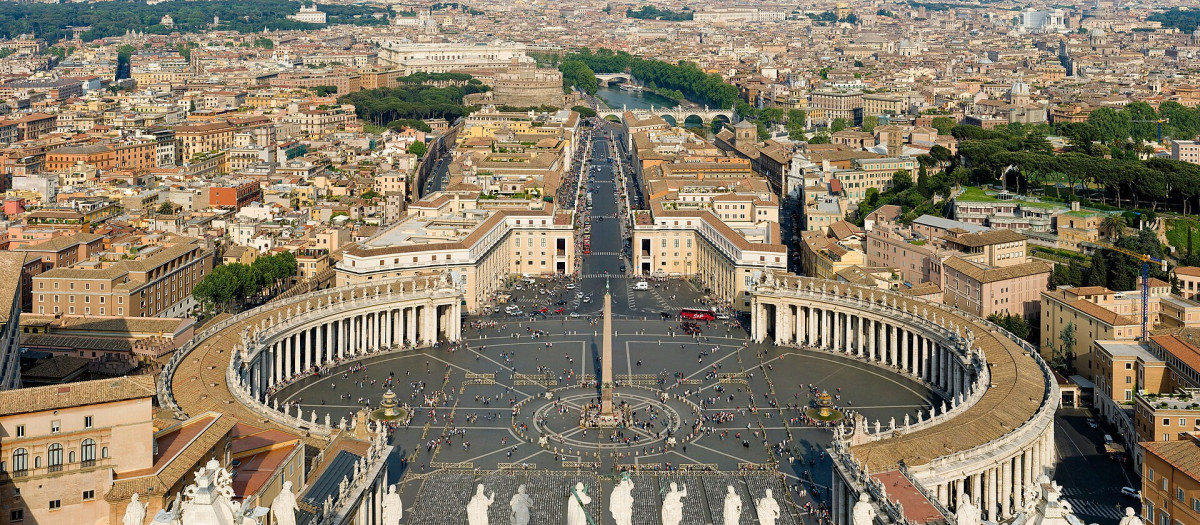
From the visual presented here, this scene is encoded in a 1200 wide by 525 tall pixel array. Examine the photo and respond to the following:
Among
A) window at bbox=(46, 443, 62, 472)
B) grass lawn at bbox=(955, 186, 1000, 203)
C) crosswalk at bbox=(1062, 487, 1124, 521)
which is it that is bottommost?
crosswalk at bbox=(1062, 487, 1124, 521)

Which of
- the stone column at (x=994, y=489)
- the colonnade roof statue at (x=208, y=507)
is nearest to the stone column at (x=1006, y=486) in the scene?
the stone column at (x=994, y=489)

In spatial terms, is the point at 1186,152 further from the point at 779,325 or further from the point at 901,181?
the point at 779,325

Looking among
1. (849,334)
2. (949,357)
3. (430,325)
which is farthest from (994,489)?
(430,325)

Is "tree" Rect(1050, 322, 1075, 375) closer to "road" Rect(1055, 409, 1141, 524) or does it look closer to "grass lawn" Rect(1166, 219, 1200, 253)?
"road" Rect(1055, 409, 1141, 524)

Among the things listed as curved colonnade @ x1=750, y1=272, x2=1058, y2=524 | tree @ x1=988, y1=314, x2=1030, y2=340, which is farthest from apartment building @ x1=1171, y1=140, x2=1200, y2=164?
curved colonnade @ x1=750, y1=272, x2=1058, y2=524

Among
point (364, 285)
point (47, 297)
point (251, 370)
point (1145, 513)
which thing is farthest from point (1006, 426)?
point (47, 297)

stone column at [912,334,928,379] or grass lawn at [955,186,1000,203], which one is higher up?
grass lawn at [955,186,1000,203]
